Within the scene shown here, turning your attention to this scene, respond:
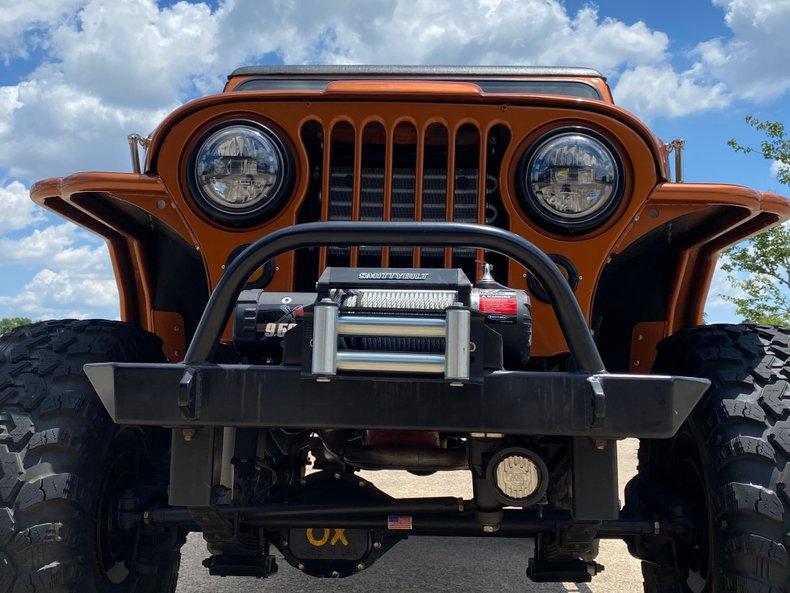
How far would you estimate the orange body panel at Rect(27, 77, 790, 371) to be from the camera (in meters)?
2.59

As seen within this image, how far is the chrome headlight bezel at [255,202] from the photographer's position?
2.64 meters

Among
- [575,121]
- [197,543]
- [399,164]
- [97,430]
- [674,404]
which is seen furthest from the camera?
[197,543]

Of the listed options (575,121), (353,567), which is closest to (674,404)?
(575,121)

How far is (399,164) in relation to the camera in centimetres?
299

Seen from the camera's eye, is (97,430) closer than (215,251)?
Yes

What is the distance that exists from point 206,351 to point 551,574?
1448 mm

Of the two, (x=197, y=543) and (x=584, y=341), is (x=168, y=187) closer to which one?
(x=584, y=341)

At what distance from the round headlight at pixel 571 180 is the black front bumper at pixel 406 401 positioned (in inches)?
31.8

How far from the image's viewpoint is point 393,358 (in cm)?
191

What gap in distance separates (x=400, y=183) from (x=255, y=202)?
59 cm

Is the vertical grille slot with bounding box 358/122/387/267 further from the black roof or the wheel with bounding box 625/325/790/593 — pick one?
the wheel with bounding box 625/325/790/593

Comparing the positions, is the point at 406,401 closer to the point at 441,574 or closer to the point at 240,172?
the point at 240,172

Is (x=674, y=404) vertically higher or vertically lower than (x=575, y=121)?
lower

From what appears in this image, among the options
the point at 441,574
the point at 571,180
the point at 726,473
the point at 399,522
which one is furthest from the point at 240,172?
the point at 441,574
